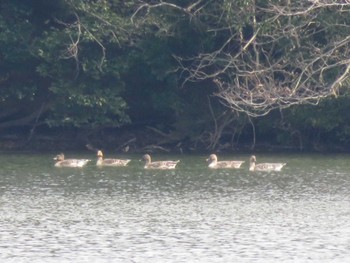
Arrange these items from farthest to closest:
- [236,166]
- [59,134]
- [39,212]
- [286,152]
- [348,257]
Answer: [59,134] < [286,152] < [236,166] < [39,212] < [348,257]

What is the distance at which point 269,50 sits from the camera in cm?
3419

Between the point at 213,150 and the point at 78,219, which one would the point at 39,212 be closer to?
the point at 78,219

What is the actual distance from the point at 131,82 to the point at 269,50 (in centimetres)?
453

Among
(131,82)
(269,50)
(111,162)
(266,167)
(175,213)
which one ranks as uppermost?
(269,50)

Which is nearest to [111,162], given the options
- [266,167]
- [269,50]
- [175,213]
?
[266,167]

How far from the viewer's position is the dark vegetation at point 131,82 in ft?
113

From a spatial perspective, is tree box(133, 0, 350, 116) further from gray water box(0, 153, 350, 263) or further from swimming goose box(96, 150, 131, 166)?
swimming goose box(96, 150, 131, 166)

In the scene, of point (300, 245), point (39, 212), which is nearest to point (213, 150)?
point (39, 212)

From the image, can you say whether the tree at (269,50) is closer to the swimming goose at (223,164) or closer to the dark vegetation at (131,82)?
the dark vegetation at (131,82)

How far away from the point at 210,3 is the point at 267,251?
1594 centimetres

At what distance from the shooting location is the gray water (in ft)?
62.2

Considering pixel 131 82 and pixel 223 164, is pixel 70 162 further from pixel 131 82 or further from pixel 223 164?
pixel 131 82

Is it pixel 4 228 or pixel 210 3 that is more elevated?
pixel 210 3

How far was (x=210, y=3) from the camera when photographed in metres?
34.1
